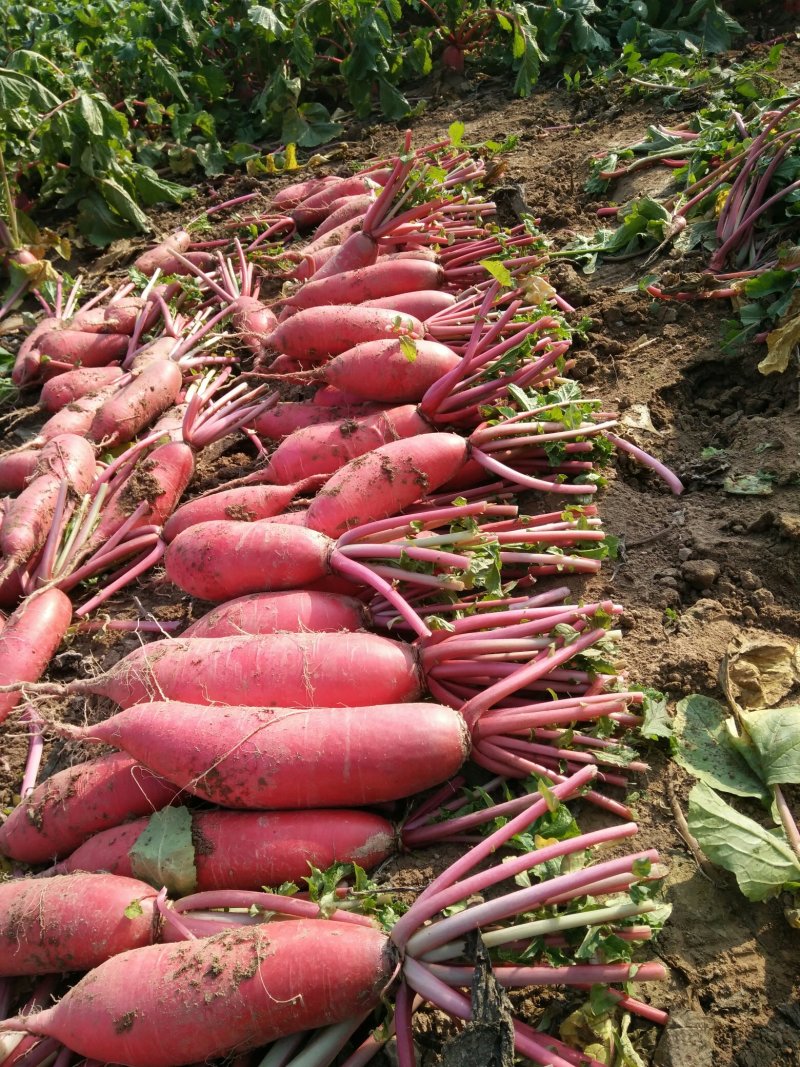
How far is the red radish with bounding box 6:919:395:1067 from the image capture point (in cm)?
185

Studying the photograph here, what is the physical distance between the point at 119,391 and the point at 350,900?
11.7 feet

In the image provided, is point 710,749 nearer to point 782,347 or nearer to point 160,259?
point 782,347

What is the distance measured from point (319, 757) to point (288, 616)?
0.67 m

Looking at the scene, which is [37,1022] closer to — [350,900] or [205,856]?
[205,856]

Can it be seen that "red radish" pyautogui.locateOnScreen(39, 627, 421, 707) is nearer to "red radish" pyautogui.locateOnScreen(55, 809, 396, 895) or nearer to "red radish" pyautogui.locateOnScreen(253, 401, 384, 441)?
"red radish" pyautogui.locateOnScreen(55, 809, 396, 895)

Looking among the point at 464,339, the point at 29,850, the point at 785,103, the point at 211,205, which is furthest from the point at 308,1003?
the point at 211,205

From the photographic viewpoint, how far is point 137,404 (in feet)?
14.3

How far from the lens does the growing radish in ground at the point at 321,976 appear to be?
1833 mm

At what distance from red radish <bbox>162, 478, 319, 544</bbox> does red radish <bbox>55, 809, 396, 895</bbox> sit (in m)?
1.43

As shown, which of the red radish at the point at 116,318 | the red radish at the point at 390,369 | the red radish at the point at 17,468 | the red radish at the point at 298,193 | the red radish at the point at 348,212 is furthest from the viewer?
the red radish at the point at 298,193

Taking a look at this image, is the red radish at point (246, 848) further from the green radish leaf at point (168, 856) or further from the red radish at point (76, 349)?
the red radish at point (76, 349)

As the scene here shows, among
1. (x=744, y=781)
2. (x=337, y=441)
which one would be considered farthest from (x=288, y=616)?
(x=744, y=781)

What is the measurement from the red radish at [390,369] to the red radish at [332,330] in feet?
0.76

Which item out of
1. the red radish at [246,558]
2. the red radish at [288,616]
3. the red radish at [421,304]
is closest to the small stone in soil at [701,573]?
the red radish at [288,616]
